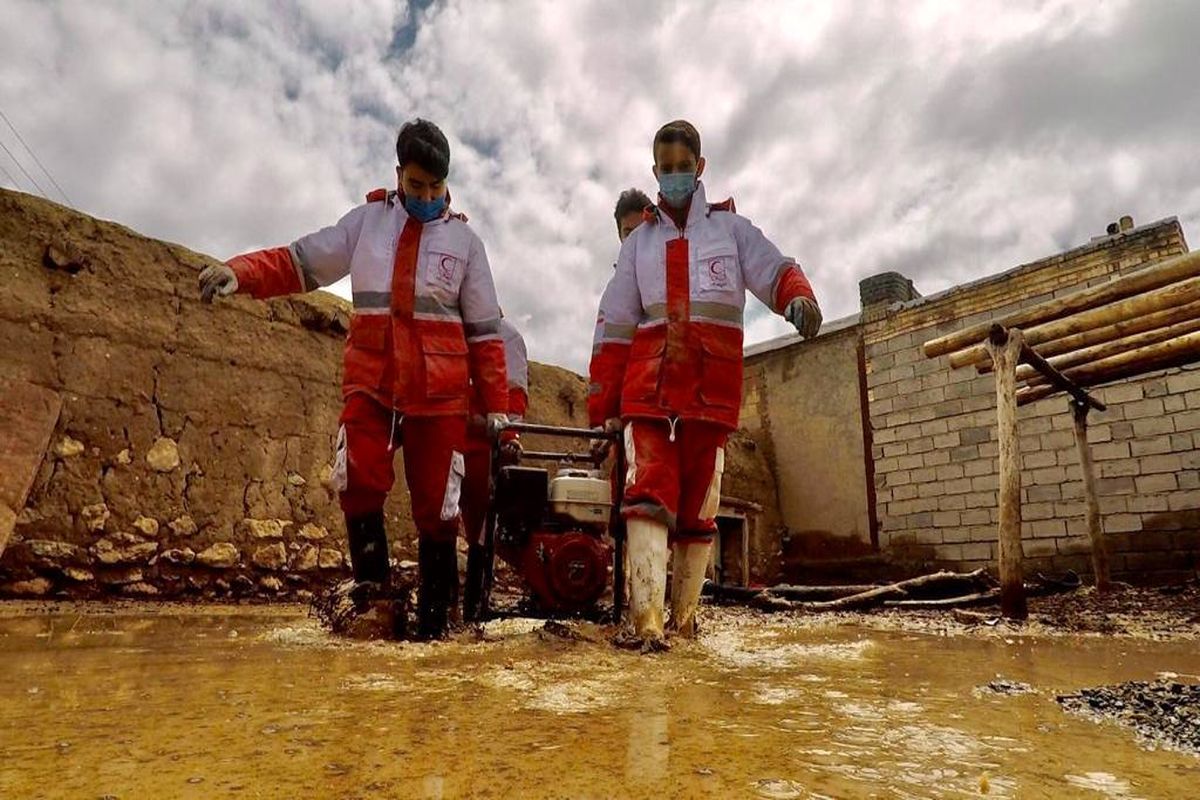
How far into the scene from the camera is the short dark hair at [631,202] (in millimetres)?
3588

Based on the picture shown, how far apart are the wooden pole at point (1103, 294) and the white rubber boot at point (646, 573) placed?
3.41 m

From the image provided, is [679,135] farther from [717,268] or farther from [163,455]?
[163,455]

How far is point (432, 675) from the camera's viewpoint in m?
1.65

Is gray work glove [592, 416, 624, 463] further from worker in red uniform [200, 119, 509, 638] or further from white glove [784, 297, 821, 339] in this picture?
white glove [784, 297, 821, 339]

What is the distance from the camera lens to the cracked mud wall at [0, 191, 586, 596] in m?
3.71

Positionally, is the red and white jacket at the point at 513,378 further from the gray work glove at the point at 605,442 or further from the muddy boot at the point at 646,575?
the muddy boot at the point at 646,575

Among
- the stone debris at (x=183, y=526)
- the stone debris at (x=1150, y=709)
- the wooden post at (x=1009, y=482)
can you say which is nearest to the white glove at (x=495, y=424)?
the stone debris at (x=1150, y=709)

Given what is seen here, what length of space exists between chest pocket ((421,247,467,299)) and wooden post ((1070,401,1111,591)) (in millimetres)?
6250

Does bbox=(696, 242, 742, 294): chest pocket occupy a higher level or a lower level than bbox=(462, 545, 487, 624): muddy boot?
higher

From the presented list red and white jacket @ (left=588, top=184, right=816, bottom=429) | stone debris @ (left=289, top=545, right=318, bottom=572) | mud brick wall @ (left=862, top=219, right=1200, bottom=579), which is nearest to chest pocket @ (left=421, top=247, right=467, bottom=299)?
red and white jacket @ (left=588, top=184, right=816, bottom=429)

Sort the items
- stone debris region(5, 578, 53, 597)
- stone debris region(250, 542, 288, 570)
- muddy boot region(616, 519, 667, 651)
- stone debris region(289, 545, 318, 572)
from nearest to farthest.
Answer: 1. muddy boot region(616, 519, 667, 651)
2. stone debris region(5, 578, 53, 597)
3. stone debris region(250, 542, 288, 570)
4. stone debris region(289, 545, 318, 572)

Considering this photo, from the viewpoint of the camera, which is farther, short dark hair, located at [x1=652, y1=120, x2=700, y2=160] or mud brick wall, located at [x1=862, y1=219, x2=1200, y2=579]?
mud brick wall, located at [x1=862, y1=219, x2=1200, y2=579]

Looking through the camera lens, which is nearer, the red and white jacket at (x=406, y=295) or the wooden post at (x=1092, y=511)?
the red and white jacket at (x=406, y=295)

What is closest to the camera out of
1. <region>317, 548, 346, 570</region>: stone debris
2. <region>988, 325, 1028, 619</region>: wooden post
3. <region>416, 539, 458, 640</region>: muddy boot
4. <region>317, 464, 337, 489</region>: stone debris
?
<region>416, 539, 458, 640</region>: muddy boot
